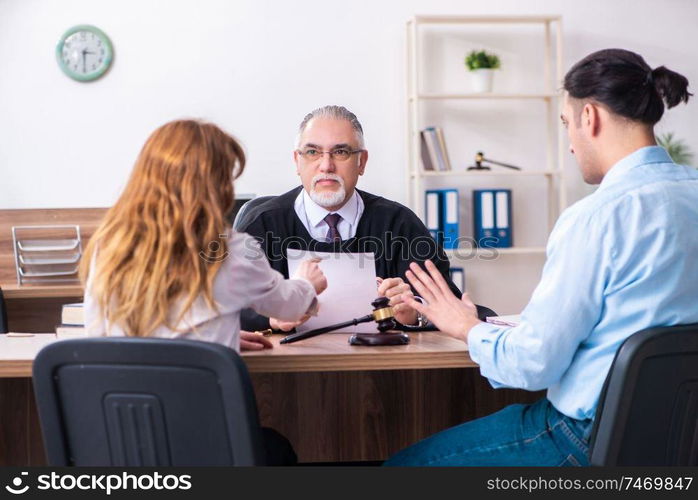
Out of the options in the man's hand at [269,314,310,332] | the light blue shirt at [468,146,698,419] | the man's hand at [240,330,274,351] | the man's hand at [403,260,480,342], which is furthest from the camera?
the man's hand at [269,314,310,332]

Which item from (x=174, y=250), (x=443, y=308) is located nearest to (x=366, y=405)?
(x=443, y=308)

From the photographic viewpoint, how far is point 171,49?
15.8 feet

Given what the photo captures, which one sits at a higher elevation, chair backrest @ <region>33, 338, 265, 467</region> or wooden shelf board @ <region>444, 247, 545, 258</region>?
chair backrest @ <region>33, 338, 265, 467</region>

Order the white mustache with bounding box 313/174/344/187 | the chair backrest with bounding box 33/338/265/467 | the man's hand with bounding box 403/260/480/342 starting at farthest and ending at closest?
1. the white mustache with bounding box 313/174/344/187
2. the man's hand with bounding box 403/260/480/342
3. the chair backrest with bounding box 33/338/265/467

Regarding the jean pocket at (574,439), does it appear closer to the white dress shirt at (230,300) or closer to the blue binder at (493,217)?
the white dress shirt at (230,300)

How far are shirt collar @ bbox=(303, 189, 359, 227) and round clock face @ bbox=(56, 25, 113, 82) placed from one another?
8.03 feet

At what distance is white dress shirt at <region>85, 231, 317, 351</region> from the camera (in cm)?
158

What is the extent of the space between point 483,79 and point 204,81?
5.33ft

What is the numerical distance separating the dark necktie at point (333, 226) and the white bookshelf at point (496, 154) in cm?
204

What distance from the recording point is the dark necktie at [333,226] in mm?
2764

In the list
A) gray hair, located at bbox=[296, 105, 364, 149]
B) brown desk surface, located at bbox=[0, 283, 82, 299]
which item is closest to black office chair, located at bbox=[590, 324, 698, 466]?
gray hair, located at bbox=[296, 105, 364, 149]

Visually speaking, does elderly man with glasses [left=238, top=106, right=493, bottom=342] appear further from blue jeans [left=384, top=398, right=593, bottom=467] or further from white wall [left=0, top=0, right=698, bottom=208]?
white wall [left=0, top=0, right=698, bottom=208]

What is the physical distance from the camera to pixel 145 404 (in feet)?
4.62

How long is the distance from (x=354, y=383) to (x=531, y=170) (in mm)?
3060
